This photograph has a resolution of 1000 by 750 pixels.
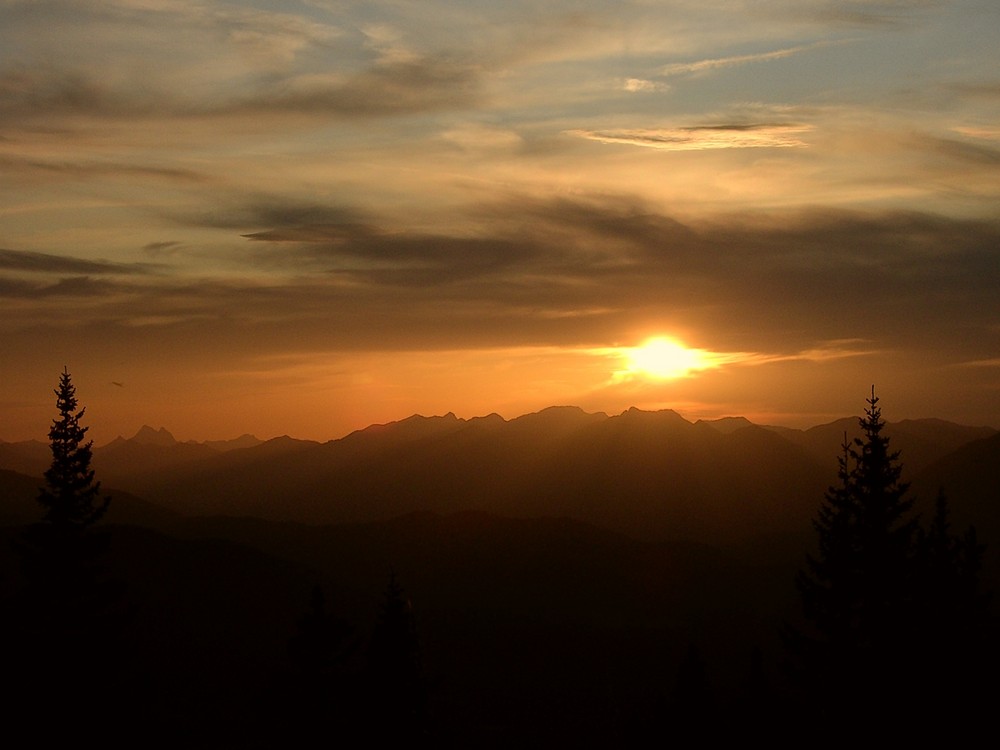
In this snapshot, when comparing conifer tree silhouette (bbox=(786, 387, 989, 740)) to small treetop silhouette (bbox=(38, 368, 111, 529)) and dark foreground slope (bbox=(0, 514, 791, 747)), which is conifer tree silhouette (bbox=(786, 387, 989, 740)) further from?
dark foreground slope (bbox=(0, 514, 791, 747))

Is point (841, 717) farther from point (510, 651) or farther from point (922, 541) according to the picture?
point (510, 651)

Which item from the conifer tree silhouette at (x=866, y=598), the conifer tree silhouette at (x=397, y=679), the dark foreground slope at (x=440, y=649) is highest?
the conifer tree silhouette at (x=866, y=598)

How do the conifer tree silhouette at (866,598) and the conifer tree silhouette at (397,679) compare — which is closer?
the conifer tree silhouette at (866,598)

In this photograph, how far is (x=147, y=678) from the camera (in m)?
31.3

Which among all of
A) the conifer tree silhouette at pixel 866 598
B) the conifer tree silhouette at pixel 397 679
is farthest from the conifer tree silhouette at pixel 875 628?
the conifer tree silhouette at pixel 397 679

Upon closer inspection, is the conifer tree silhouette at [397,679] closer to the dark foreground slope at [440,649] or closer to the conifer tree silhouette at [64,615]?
the conifer tree silhouette at [64,615]

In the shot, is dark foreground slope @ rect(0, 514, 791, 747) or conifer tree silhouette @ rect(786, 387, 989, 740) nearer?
conifer tree silhouette @ rect(786, 387, 989, 740)

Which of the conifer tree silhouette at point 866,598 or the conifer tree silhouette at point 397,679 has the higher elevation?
the conifer tree silhouette at point 866,598

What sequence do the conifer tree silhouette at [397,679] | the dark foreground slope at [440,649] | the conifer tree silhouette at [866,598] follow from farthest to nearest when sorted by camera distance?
1. the dark foreground slope at [440,649]
2. the conifer tree silhouette at [397,679]
3. the conifer tree silhouette at [866,598]

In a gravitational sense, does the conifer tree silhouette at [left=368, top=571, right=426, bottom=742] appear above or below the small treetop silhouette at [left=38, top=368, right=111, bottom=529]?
below

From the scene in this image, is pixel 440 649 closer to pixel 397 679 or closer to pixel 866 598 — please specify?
pixel 397 679

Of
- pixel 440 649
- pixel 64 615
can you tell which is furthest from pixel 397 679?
pixel 440 649

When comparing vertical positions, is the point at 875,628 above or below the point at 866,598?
below

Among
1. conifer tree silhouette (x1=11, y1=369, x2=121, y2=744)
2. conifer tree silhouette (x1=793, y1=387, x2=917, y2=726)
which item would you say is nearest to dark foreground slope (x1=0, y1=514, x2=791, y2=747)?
conifer tree silhouette (x1=793, y1=387, x2=917, y2=726)
